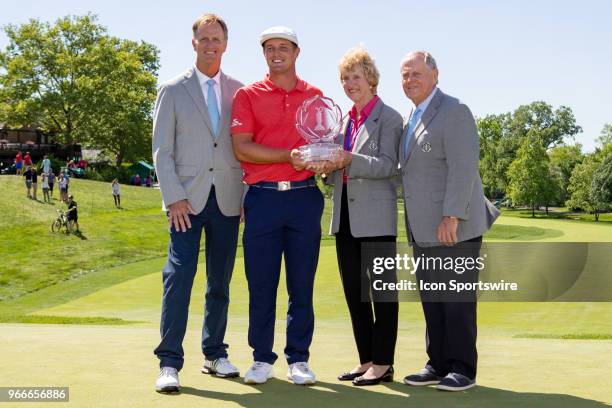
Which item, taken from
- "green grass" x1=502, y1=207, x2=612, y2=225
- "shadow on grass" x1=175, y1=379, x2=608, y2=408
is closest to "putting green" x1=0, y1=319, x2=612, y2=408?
"shadow on grass" x1=175, y1=379, x2=608, y2=408

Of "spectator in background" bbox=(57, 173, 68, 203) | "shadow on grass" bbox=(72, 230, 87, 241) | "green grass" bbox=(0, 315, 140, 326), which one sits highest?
"spectator in background" bbox=(57, 173, 68, 203)

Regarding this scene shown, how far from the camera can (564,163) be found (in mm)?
106188

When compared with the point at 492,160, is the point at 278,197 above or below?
below

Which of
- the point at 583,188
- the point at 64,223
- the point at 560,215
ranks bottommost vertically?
the point at 560,215

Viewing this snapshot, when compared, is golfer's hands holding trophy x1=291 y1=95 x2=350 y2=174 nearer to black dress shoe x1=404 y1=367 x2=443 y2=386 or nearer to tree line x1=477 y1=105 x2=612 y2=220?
black dress shoe x1=404 y1=367 x2=443 y2=386

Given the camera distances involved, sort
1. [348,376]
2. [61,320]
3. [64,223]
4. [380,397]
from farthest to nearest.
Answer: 1. [64,223]
2. [61,320]
3. [348,376]
4. [380,397]

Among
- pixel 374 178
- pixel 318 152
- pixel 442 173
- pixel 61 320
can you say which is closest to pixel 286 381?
pixel 374 178

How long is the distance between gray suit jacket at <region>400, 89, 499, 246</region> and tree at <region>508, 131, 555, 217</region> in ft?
282

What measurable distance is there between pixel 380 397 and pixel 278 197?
4.82 feet

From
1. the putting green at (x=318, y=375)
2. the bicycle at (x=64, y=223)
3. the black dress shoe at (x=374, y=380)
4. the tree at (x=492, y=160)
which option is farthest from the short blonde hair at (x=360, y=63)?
the tree at (x=492, y=160)

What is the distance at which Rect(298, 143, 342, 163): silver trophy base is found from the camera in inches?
198

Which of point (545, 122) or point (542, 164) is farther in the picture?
point (545, 122)

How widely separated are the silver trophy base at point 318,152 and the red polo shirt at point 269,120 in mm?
348

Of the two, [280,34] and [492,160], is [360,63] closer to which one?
[280,34]
